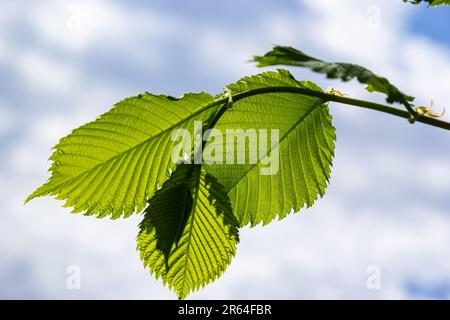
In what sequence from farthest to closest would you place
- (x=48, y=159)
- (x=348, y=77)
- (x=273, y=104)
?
(x=273, y=104) < (x=48, y=159) < (x=348, y=77)

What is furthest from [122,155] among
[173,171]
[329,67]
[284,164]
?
[329,67]

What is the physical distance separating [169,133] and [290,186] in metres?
0.29

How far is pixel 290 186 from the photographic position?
4.61 feet

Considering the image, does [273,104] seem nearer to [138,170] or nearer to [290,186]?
[290,186]

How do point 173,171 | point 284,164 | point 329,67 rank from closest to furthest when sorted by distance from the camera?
point 329,67, point 173,171, point 284,164

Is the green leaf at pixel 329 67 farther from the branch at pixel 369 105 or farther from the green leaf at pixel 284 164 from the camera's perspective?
the green leaf at pixel 284 164

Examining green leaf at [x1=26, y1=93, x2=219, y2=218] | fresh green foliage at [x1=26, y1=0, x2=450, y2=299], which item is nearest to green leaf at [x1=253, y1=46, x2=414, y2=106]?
fresh green foliage at [x1=26, y1=0, x2=450, y2=299]

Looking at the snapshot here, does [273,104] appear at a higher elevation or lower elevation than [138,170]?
higher

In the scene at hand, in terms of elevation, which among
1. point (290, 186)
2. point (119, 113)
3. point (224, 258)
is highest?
point (119, 113)

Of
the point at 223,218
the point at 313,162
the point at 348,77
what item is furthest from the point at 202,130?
the point at 348,77

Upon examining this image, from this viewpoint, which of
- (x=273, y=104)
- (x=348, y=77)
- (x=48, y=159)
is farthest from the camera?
(x=273, y=104)
